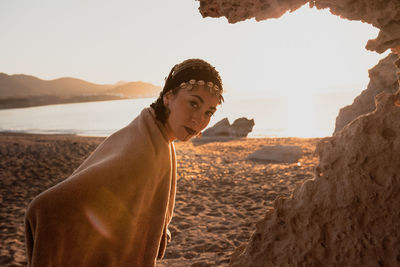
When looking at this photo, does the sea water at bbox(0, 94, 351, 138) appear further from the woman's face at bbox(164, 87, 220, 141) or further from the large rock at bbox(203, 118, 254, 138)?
the woman's face at bbox(164, 87, 220, 141)

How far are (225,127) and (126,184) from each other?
1826 cm

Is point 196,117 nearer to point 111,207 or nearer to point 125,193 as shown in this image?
point 125,193

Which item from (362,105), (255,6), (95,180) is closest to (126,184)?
(95,180)

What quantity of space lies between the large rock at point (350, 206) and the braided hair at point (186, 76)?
0.91 metres

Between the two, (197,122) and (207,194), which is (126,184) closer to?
(197,122)

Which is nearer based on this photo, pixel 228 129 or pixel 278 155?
pixel 278 155

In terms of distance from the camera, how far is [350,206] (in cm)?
171

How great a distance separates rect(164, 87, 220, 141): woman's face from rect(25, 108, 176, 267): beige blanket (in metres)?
0.13

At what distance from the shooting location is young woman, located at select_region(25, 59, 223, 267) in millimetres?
1404

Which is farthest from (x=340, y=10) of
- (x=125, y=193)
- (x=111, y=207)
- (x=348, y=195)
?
(x=111, y=207)

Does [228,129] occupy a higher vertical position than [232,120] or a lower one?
lower

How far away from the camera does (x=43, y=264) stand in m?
1.40

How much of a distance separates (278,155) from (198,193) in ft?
14.3

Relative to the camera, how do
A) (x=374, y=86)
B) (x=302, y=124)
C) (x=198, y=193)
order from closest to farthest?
(x=374, y=86), (x=198, y=193), (x=302, y=124)
